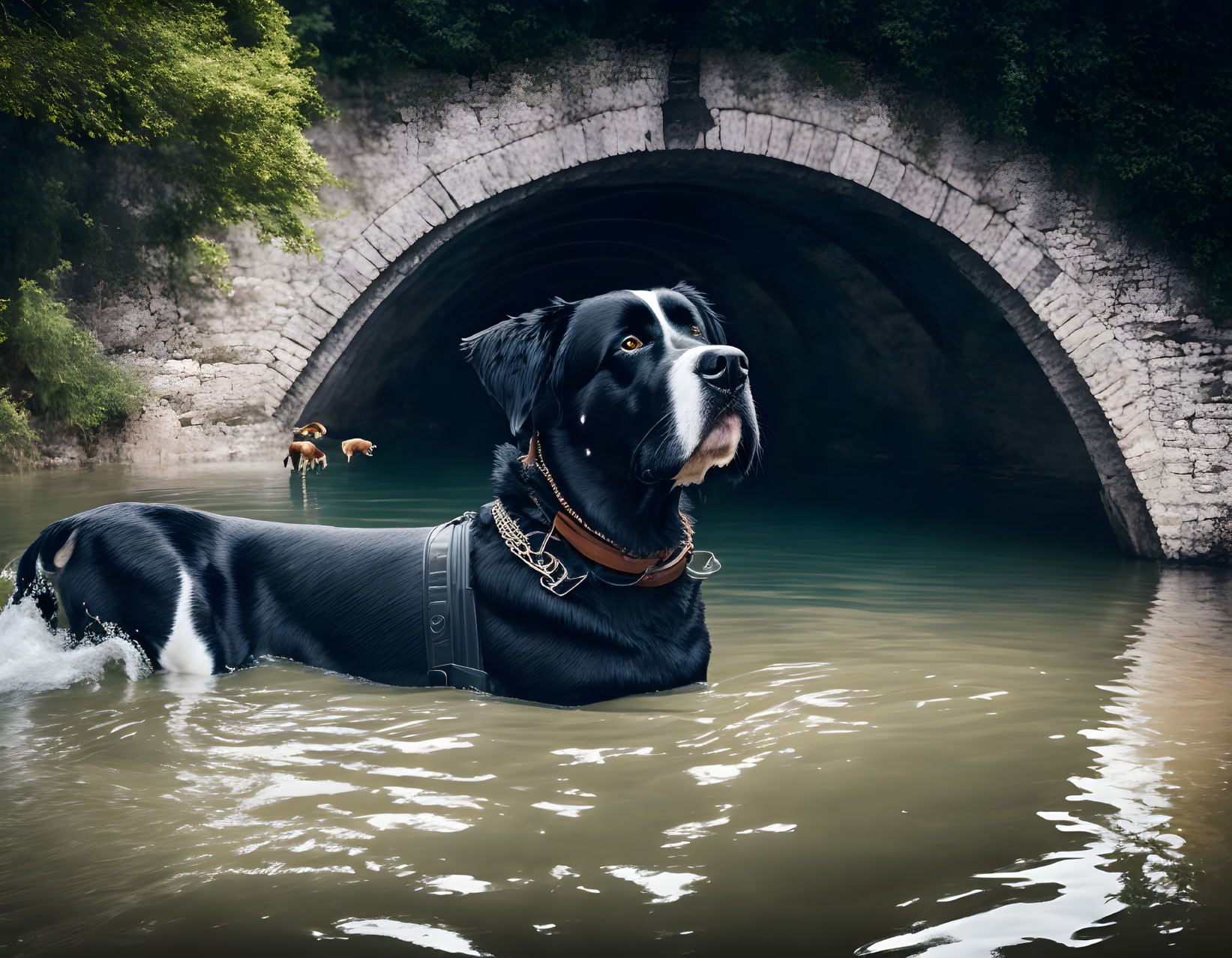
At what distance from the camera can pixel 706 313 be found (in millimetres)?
3391

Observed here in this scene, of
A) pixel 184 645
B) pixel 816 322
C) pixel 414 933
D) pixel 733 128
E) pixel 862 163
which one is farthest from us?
pixel 816 322

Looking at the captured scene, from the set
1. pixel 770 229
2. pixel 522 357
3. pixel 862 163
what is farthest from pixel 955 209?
pixel 522 357

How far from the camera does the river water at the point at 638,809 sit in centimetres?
194

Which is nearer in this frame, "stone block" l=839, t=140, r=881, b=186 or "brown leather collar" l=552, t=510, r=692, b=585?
"brown leather collar" l=552, t=510, r=692, b=585

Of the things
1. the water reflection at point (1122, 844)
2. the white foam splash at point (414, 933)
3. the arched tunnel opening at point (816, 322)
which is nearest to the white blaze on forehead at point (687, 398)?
the water reflection at point (1122, 844)

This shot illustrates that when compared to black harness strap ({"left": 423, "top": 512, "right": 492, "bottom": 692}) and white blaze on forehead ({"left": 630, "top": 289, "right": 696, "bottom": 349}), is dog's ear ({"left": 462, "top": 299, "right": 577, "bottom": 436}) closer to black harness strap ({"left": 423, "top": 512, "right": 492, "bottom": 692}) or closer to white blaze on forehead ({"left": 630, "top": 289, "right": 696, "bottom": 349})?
white blaze on forehead ({"left": 630, "top": 289, "right": 696, "bottom": 349})

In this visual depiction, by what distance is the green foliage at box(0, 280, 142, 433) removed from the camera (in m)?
9.71

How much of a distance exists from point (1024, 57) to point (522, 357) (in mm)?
7299

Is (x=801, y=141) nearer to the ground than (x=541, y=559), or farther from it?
farther from it

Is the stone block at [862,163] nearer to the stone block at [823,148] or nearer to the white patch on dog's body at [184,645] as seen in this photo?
the stone block at [823,148]

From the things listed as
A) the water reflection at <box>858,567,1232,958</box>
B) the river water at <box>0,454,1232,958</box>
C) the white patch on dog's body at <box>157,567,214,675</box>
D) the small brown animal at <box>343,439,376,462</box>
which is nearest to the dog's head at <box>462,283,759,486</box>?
the river water at <box>0,454,1232,958</box>

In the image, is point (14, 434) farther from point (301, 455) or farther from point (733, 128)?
point (733, 128)

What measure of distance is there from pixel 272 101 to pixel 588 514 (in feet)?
25.8

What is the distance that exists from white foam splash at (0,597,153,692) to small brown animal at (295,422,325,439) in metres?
6.58
